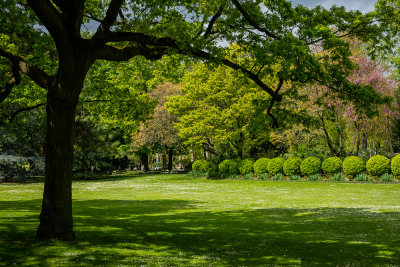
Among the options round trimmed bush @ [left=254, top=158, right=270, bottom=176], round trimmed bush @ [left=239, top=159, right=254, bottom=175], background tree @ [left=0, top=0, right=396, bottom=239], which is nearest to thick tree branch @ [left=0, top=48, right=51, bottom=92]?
background tree @ [left=0, top=0, right=396, bottom=239]

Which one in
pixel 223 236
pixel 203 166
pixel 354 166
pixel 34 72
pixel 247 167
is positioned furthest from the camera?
pixel 203 166

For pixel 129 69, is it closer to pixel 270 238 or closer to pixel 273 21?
pixel 273 21

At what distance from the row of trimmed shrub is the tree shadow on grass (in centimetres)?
1171

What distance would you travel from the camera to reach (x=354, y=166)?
2516cm

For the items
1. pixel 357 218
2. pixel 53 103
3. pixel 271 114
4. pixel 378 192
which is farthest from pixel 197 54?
pixel 378 192

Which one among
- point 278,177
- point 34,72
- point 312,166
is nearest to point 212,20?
point 34,72

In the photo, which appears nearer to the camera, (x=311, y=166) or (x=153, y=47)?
(x=153, y=47)

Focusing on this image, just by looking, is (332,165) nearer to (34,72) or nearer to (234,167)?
(234,167)

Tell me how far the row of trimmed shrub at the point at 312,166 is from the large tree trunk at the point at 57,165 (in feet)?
71.4

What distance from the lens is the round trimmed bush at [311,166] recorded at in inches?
1078

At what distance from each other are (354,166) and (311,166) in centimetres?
328

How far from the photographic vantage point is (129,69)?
15578mm

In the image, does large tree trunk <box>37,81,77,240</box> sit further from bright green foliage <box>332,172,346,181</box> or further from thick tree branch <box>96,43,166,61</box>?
bright green foliage <box>332,172,346,181</box>

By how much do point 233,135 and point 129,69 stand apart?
18499 mm
